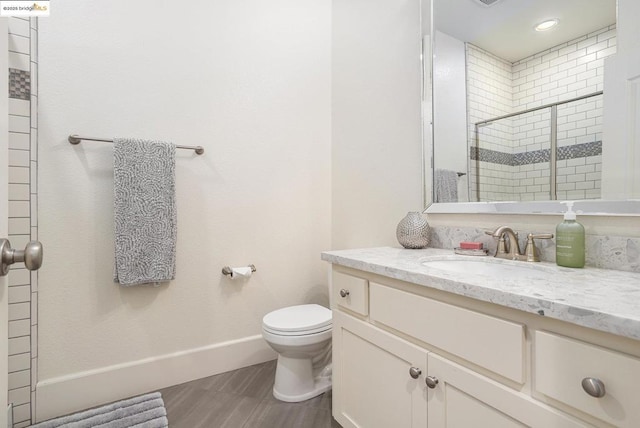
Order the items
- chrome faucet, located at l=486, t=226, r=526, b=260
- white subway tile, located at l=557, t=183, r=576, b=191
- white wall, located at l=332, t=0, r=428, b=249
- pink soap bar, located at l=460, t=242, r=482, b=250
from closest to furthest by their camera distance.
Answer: white subway tile, located at l=557, t=183, r=576, b=191, chrome faucet, located at l=486, t=226, r=526, b=260, pink soap bar, located at l=460, t=242, r=482, b=250, white wall, located at l=332, t=0, r=428, b=249

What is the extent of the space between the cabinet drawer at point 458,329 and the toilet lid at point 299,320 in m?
0.54

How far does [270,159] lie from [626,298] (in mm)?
1822

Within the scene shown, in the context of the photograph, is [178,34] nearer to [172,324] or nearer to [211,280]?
[211,280]

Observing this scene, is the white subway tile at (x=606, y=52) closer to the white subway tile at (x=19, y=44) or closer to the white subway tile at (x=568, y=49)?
the white subway tile at (x=568, y=49)

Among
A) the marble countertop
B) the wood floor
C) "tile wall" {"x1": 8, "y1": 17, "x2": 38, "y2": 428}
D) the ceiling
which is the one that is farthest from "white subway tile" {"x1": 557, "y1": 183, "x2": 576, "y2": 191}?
"tile wall" {"x1": 8, "y1": 17, "x2": 38, "y2": 428}

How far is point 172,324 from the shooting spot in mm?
1787

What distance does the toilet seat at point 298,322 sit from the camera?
1.52m

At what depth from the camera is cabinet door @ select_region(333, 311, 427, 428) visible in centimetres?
96

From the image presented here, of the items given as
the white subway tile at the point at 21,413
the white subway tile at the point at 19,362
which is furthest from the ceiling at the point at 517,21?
the white subway tile at the point at 21,413

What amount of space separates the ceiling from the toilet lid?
1471 mm

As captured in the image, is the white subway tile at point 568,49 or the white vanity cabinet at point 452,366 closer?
the white vanity cabinet at point 452,366

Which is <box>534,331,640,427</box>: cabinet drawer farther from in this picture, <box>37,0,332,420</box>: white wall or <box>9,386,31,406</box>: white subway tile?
<box>9,386,31,406</box>: white subway tile

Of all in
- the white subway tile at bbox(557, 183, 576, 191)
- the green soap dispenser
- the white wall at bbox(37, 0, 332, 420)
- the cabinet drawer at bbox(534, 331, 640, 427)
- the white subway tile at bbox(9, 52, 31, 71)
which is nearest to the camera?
the cabinet drawer at bbox(534, 331, 640, 427)

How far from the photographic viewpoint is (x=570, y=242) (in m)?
1.00
